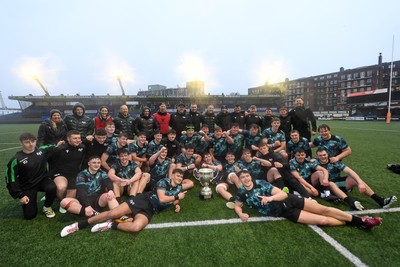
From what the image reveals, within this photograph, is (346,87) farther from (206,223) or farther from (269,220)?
(206,223)

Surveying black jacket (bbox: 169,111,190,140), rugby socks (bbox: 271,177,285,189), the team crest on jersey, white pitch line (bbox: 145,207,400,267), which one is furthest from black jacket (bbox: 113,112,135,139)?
rugby socks (bbox: 271,177,285,189)

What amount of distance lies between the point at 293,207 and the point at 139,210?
2.72m

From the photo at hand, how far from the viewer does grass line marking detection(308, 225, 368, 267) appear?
9.33 ft

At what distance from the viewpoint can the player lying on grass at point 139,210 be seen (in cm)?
364

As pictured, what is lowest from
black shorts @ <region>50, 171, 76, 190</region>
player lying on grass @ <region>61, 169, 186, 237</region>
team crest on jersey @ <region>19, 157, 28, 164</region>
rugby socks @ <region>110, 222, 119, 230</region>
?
rugby socks @ <region>110, 222, 119, 230</region>

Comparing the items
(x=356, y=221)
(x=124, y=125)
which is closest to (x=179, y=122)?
(x=124, y=125)

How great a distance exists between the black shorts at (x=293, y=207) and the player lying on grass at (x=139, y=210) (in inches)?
79.9

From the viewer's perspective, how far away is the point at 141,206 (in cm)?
390

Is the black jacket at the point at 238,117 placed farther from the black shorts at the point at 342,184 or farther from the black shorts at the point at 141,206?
the black shorts at the point at 141,206

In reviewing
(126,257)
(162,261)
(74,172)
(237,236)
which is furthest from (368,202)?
(74,172)

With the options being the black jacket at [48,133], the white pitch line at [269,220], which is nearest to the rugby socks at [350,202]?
the white pitch line at [269,220]

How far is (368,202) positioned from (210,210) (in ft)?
11.1

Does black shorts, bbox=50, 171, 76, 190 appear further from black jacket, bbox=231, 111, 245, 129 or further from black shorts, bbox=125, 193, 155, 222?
black jacket, bbox=231, 111, 245, 129

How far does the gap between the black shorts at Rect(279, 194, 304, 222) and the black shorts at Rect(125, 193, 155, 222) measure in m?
2.46
